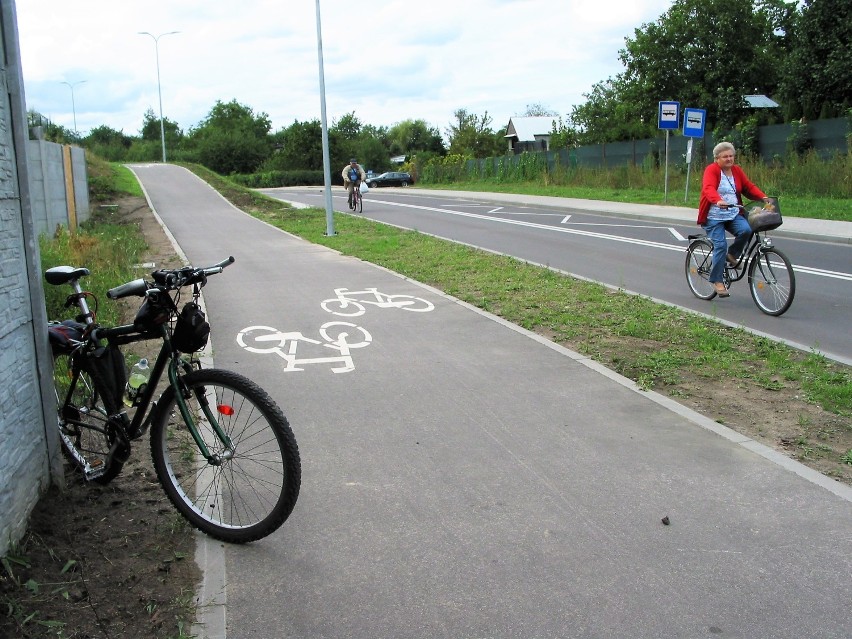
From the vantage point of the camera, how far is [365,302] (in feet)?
34.3

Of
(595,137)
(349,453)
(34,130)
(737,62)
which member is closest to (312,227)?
(34,130)

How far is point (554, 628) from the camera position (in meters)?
3.25

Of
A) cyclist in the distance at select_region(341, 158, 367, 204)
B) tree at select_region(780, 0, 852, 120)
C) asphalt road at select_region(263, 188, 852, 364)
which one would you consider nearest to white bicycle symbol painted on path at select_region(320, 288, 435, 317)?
asphalt road at select_region(263, 188, 852, 364)

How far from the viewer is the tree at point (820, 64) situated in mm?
30203

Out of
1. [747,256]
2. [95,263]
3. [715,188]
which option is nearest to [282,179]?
[95,263]

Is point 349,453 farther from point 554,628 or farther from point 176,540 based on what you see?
point 554,628

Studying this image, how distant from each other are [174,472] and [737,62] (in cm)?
4633

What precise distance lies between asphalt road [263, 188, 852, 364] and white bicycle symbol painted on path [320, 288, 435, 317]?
10.2 feet

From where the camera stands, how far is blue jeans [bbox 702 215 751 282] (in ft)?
31.4

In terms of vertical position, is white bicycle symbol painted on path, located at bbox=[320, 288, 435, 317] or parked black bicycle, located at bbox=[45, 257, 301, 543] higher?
parked black bicycle, located at bbox=[45, 257, 301, 543]

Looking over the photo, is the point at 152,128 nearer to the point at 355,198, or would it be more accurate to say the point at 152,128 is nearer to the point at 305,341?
the point at 355,198

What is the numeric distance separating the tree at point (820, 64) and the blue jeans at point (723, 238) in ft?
74.5

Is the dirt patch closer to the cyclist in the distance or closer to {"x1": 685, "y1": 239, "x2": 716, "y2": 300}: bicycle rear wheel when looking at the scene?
{"x1": 685, "y1": 239, "x2": 716, "y2": 300}: bicycle rear wheel

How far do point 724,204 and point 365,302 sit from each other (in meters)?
4.39
